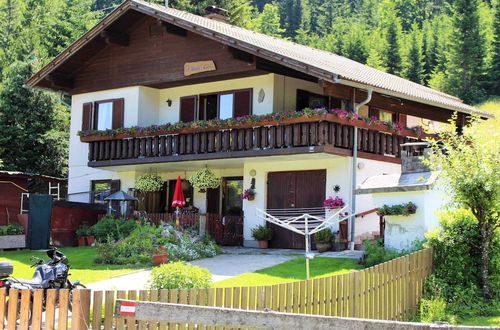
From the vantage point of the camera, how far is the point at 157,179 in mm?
25891

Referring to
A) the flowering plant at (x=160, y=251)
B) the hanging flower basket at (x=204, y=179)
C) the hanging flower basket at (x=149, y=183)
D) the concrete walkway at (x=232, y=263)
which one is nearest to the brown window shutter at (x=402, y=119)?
the hanging flower basket at (x=204, y=179)

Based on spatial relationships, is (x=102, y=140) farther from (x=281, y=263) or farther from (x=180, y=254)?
(x=281, y=263)

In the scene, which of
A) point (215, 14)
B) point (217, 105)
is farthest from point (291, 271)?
point (215, 14)

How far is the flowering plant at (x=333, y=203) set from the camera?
20328 millimetres

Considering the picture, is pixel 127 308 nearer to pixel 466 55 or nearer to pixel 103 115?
pixel 103 115

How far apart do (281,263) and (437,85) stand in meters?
44.1

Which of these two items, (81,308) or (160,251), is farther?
(160,251)

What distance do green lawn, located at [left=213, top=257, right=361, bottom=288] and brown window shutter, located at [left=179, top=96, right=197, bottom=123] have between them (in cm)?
892

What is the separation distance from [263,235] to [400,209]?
7374mm

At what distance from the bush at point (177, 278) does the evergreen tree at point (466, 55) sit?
4920 cm

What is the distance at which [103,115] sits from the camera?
2684 cm

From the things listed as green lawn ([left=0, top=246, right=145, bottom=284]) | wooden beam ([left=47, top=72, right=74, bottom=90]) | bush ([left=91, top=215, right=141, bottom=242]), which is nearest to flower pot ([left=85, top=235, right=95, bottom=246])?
bush ([left=91, top=215, right=141, bottom=242])

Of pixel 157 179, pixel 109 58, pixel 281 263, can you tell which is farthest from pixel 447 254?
pixel 109 58

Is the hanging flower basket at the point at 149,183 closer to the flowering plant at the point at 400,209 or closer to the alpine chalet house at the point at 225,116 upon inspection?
the alpine chalet house at the point at 225,116
